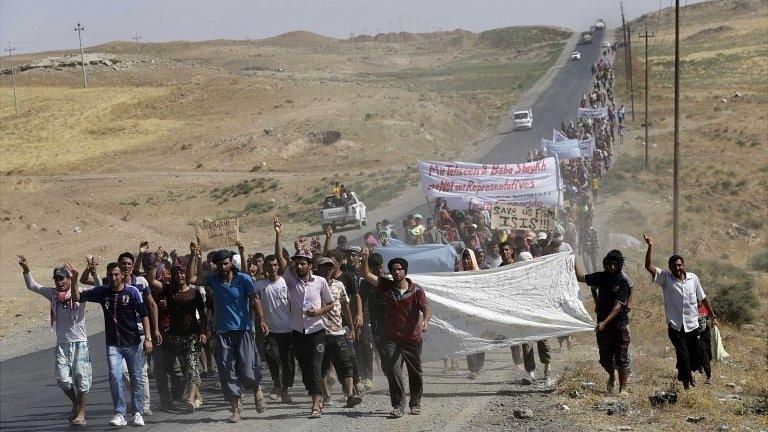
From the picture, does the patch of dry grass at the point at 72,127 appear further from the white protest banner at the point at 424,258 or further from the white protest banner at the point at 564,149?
the white protest banner at the point at 424,258

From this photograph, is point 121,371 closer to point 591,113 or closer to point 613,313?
point 613,313

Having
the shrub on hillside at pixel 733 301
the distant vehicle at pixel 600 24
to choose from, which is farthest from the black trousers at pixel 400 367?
the distant vehicle at pixel 600 24

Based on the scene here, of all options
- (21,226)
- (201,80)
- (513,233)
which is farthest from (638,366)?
(201,80)

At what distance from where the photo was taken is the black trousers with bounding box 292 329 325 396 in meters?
9.94

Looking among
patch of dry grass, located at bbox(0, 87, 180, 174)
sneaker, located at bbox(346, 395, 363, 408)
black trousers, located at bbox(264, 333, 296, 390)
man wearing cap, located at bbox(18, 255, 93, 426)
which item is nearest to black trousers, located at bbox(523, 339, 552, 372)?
sneaker, located at bbox(346, 395, 363, 408)

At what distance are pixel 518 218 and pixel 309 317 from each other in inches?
288

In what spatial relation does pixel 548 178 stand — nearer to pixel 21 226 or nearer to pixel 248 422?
pixel 248 422

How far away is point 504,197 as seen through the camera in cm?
1870

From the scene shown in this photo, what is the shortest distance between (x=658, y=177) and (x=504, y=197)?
23394 millimetres

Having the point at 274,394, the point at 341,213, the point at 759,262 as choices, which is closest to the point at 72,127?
the point at 341,213

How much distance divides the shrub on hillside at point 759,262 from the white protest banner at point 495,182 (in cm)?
1101

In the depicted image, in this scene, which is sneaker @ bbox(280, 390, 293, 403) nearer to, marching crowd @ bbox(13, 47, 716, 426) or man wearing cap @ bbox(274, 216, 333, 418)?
marching crowd @ bbox(13, 47, 716, 426)

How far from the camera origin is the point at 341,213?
110ft

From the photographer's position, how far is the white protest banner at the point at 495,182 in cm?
1869
